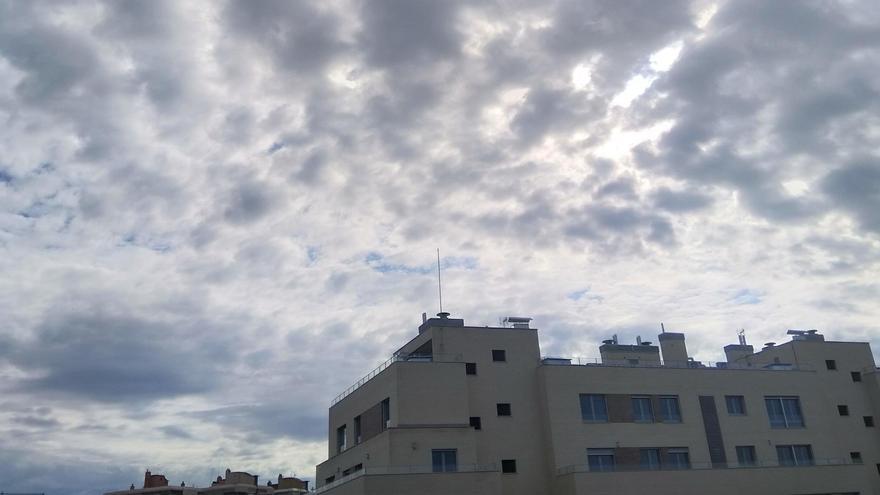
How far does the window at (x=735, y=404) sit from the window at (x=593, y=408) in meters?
11.5

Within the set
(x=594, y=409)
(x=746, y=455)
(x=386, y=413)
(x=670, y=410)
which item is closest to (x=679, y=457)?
(x=670, y=410)

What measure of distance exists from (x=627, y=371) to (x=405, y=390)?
19.2m

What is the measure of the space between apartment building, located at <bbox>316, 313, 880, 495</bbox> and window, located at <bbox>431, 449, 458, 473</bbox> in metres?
0.08

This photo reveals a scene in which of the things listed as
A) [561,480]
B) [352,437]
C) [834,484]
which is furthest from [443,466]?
[834,484]

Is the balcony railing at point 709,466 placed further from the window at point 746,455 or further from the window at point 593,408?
the window at point 593,408

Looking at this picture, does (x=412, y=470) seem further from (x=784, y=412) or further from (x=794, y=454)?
(x=784, y=412)

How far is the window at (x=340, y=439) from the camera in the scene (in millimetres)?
64375

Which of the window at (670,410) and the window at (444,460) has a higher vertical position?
the window at (670,410)

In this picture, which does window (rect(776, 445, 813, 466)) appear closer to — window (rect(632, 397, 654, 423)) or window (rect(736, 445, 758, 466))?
window (rect(736, 445, 758, 466))

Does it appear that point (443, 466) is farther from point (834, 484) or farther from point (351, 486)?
point (834, 484)

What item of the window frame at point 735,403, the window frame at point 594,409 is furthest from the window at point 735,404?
the window frame at point 594,409

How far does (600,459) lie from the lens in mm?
56000

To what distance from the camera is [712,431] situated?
59.5m

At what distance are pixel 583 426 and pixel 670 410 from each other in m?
8.24
